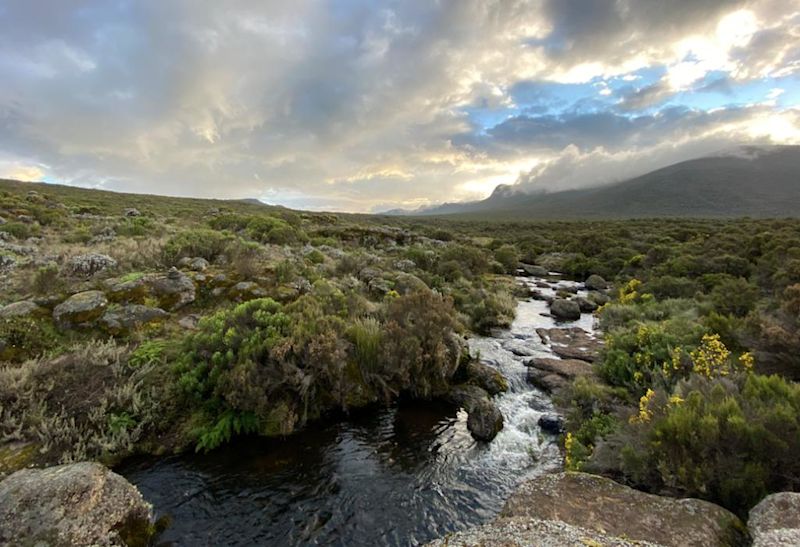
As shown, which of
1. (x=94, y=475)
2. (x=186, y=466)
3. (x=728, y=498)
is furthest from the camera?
(x=186, y=466)

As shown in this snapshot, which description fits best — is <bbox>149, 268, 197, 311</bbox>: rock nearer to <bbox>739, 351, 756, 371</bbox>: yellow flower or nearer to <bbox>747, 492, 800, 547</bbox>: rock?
<bbox>747, 492, 800, 547</bbox>: rock

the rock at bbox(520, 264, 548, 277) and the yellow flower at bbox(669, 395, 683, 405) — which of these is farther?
the rock at bbox(520, 264, 548, 277)

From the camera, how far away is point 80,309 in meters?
9.80

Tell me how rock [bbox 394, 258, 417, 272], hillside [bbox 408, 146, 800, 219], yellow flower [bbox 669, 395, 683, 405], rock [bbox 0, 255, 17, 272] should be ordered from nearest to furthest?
yellow flower [bbox 669, 395, 683, 405]
rock [bbox 0, 255, 17, 272]
rock [bbox 394, 258, 417, 272]
hillside [bbox 408, 146, 800, 219]

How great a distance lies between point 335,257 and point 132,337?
13.5 m

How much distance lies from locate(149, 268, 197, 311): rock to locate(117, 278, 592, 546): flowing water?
5241 mm

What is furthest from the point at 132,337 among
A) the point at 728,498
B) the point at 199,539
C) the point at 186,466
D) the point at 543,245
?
the point at 543,245

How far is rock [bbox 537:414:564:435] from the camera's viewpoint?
8.73m

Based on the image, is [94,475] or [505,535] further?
[94,475]

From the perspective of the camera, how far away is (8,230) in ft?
64.1

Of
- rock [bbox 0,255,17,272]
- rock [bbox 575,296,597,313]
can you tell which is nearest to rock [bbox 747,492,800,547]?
A: rock [bbox 575,296,597,313]

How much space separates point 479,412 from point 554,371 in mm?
3927

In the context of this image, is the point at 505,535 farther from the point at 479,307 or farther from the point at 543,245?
the point at 543,245

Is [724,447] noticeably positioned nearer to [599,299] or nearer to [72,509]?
[72,509]
